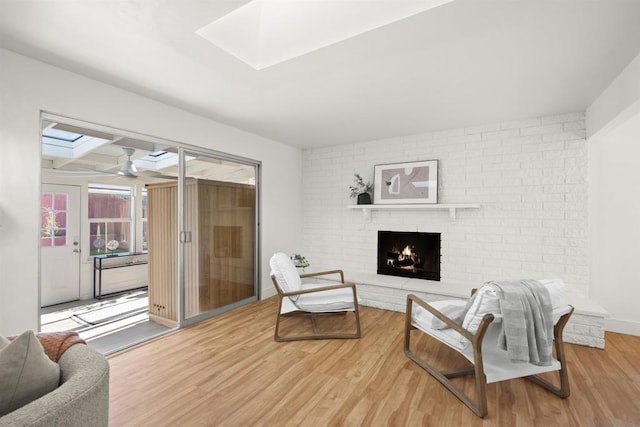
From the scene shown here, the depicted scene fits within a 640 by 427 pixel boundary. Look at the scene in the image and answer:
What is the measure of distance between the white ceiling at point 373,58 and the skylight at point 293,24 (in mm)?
58

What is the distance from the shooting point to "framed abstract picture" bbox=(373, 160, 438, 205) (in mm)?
4129

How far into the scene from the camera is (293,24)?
6.65 ft

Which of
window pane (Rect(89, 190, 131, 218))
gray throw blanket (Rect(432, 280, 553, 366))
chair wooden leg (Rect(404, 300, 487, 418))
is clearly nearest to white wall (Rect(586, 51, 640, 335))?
gray throw blanket (Rect(432, 280, 553, 366))

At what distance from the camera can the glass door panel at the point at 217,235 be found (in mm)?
3457

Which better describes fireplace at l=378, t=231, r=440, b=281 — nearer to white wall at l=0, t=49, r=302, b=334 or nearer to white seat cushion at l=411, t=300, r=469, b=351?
white seat cushion at l=411, t=300, r=469, b=351

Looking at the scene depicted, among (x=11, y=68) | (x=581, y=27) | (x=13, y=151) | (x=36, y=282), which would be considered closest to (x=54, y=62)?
(x=11, y=68)

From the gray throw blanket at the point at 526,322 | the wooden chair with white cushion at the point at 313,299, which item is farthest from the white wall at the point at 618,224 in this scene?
the wooden chair with white cushion at the point at 313,299

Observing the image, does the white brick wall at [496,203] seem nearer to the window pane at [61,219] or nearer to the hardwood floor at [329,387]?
the hardwood floor at [329,387]

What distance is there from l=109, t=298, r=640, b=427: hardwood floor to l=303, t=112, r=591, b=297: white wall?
1068 millimetres

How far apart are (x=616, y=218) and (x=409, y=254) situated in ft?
7.50

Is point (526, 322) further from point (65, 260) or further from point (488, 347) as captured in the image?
point (65, 260)

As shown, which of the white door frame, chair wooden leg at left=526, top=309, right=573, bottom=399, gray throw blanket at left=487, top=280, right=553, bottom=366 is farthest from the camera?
the white door frame

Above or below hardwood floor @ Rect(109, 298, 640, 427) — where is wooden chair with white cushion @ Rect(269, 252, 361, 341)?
above

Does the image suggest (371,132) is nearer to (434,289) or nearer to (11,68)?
(434,289)
